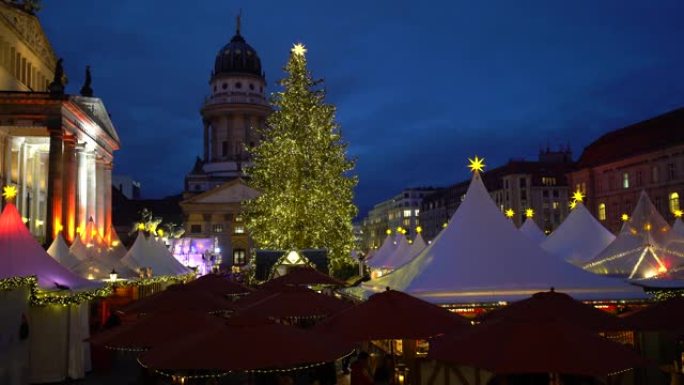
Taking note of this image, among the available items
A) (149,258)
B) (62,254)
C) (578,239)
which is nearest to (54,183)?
(149,258)

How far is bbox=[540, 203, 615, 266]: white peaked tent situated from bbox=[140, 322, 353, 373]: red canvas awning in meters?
21.8

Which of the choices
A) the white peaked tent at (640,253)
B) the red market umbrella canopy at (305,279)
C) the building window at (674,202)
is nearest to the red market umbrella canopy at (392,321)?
the red market umbrella canopy at (305,279)

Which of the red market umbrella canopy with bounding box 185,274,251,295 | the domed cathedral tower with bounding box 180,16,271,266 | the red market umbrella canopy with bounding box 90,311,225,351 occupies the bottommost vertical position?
the red market umbrella canopy with bounding box 90,311,225,351

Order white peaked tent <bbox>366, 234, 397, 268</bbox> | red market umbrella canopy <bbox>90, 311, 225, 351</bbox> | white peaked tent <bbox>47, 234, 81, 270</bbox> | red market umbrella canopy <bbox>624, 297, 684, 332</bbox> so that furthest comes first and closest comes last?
white peaked tent <bbox>366, 234, 397, 268</bbox>
white peaked tent <bbox>47, 234, 81, 270</bbox>
red market umbrella canopy <bbox>624, 297, 684, 332</bbox>
red market umbrella canopy <bbox>90, 311, 225, 351</bbox>

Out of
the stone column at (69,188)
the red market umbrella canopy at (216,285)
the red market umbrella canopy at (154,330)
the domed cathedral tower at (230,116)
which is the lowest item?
the red market umbrella canopy at (154,330)

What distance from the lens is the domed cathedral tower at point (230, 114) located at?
107062 millimetres

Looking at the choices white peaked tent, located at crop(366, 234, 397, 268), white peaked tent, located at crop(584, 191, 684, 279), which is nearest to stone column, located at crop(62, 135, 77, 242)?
white peaked tent, located at crop(366, 234, 397, 268)

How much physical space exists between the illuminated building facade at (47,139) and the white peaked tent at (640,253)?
2655 centimetres

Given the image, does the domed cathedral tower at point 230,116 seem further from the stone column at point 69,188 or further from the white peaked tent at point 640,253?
the white peaked tent at point 640,253

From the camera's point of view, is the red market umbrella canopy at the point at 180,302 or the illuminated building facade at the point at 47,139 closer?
the red market umbrella canopy at the point at 180,302

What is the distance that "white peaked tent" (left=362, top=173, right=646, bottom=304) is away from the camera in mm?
14883

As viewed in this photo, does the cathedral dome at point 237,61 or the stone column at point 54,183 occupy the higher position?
the cathedral dome at point 237,61

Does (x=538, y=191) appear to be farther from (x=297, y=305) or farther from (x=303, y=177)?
(x=297, y=305)

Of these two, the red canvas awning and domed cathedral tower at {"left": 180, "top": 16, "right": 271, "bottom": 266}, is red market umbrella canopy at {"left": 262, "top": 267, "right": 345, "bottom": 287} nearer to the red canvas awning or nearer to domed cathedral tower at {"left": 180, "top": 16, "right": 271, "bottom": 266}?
the red canvas awning
